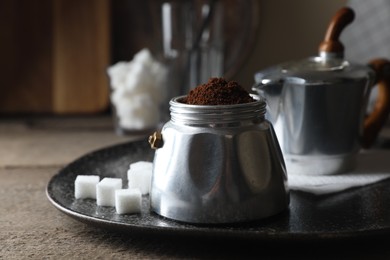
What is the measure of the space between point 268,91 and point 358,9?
504 millimetres

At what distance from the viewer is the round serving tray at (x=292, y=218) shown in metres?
0.51

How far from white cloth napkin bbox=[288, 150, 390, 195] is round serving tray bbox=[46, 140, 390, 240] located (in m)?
0.01

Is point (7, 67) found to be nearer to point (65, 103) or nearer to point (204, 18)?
point (65, 103)

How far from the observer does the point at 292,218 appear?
1.79ft

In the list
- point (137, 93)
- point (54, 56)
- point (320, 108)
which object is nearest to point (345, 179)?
point (320, 108)

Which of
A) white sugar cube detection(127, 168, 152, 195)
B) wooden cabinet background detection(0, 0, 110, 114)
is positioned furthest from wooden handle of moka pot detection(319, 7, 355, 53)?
wooden cabinet background detection(0, 0, 110, 114)

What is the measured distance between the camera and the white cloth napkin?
2.10ft

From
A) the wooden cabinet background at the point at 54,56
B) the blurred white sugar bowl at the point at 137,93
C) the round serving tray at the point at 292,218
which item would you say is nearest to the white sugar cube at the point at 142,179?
the round serving tray at the point at 292,218

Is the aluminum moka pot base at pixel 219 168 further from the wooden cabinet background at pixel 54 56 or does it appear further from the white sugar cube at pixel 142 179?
the wooden cabinet background at pixel 54 56

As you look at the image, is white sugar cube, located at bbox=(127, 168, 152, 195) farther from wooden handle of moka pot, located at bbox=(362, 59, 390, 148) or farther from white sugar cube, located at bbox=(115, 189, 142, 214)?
wooden handle of moka pot, located at bbox=(362, 59, 390, 148)

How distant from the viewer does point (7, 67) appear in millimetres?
1151

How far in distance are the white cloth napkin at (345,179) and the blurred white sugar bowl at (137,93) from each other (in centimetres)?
39

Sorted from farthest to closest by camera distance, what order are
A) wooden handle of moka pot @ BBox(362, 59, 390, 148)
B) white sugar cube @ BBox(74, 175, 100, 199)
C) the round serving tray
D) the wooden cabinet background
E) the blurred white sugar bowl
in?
the wooden cabinet background, the blurred white sugar bowl, wooden handle of moka pot @ BBox(362, 59, 390, 148), white sugar cube @ BBox(74, 175, 100, 199), the round serving tray

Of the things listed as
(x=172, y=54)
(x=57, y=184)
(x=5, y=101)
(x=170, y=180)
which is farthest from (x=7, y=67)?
(x=170, y=180)
